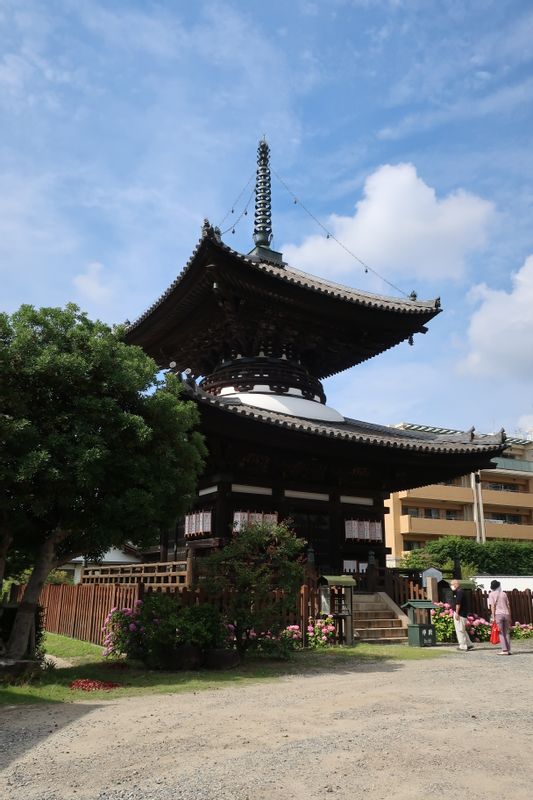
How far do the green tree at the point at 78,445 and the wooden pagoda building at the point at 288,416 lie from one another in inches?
178

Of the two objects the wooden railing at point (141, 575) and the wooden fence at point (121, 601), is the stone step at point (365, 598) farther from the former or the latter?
the wooden railing at point (141, 575)

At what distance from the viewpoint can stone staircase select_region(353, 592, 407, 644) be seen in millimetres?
15891

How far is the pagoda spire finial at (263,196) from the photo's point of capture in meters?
23.0

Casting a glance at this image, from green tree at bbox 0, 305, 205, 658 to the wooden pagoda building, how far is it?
14.8 ft

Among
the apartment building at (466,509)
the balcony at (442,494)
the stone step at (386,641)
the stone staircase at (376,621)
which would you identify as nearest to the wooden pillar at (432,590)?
the stone staircase at (376,621)

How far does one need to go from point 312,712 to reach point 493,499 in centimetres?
4969

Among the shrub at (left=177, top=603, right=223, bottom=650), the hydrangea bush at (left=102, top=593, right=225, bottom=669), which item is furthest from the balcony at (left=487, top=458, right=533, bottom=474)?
the hydrangea bush at (left=102, top=593, right=225, bottom=669)

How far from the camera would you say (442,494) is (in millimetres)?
52031

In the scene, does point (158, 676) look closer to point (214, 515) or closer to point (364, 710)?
point (364, 710)

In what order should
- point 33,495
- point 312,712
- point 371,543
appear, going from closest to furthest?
point 312,712, point 33,495, point 371,543

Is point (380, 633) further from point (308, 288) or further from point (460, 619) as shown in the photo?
point (308, 288)

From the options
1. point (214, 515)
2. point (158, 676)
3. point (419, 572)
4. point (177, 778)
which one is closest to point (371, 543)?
point (419, 572)

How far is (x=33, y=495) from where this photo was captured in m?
10.2

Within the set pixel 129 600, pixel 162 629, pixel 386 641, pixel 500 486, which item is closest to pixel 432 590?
pixel 386 641
